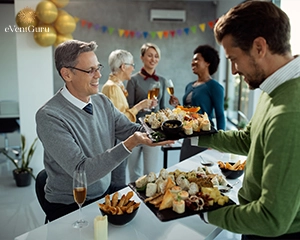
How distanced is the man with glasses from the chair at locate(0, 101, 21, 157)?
294 centimetres

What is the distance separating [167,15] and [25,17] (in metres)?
2.92

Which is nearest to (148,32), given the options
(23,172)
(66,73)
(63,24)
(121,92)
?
(63,24)

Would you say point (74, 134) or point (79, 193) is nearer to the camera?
point (79, 193)

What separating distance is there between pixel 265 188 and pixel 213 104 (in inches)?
85.4

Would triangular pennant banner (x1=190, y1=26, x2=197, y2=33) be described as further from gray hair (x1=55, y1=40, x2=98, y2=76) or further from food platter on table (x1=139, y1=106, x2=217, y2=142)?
gray hair (x1=55, y1=40, x2=98, y2=76)

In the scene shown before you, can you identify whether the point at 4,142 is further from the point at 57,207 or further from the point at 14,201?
the point at 57,207

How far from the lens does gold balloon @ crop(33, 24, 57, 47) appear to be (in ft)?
12.9

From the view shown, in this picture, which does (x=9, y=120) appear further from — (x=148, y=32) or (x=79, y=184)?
(x=79, y=184)

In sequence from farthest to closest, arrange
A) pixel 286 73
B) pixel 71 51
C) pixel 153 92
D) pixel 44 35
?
pixel 44 35
pixel 153 92
pixel 71 51
pixel 286 73

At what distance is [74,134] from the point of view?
1.93 metres

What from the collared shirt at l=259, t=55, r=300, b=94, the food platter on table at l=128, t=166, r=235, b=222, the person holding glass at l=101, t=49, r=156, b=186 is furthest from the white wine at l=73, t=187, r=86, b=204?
the person holding glass at l=101, t=49, r=156, b=186

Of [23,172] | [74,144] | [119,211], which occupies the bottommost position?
[23,172]

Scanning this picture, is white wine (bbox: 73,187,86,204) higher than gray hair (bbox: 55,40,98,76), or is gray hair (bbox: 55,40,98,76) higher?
gray hair (bbox: 55,40,98,76)

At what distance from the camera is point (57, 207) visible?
196cm
